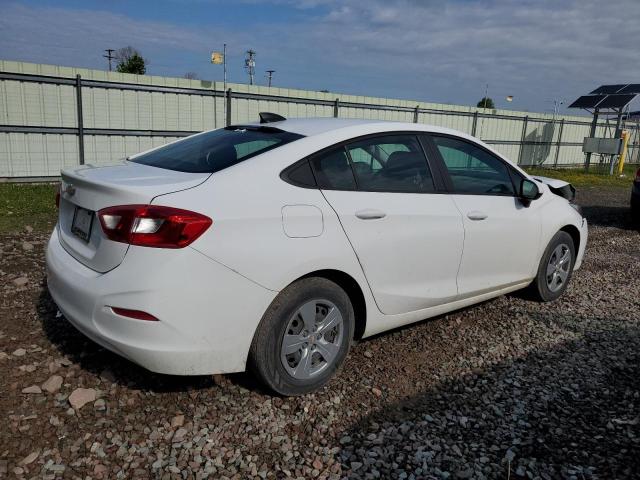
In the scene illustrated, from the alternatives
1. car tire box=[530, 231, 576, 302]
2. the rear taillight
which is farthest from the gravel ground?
the rear taillight

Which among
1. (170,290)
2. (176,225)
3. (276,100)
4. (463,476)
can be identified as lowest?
(463,476)

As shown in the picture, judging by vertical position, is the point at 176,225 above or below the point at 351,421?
above

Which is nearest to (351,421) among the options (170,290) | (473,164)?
(170,290)

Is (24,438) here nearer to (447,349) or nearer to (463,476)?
(463,476)

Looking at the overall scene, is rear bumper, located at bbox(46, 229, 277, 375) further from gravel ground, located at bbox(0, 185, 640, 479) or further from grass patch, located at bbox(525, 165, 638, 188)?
grass patch, located at bbox(525, 165, 638, 188)

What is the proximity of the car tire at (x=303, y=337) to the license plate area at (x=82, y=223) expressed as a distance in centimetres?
106

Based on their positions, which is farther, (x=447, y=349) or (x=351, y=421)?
(x=447, y=349)

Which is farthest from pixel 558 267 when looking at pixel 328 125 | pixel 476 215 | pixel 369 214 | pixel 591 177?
pixel 591 177

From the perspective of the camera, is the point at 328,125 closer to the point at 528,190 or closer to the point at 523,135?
the point at 528,190

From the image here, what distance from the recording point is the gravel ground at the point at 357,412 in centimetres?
256

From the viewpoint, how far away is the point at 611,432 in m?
2.90

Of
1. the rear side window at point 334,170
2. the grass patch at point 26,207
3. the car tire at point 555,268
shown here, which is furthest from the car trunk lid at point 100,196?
the grass patch at point 26,207

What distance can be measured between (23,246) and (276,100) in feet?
29.7

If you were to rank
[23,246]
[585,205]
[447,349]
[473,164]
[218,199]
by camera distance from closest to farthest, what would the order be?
[218,199] < [447,349] < [473,164] < [23,246] < [585,205]
